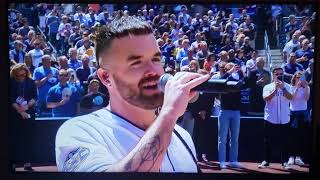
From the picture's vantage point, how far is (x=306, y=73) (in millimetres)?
3805

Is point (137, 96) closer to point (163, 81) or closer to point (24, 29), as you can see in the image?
point (163, 81)

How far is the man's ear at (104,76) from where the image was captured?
3791mm

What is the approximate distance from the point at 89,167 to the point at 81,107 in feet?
1.31

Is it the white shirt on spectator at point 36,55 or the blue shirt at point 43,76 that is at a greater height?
the white shirt on spectator at point 36,55

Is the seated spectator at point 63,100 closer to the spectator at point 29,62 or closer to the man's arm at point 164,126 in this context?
the spectator at point 29,62

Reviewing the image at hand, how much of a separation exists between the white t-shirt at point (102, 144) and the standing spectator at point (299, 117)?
2.21ft

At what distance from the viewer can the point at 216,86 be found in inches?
149

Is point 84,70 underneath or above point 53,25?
underneath

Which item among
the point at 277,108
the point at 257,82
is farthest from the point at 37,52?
the point at 277,108

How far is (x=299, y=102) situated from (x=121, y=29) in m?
1.26

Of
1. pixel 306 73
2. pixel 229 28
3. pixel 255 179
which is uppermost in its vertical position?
pixel 229 28

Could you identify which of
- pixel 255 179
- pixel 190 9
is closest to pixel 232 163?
pixel 255 179

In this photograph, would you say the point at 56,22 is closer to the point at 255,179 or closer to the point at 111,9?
the point at 111,9

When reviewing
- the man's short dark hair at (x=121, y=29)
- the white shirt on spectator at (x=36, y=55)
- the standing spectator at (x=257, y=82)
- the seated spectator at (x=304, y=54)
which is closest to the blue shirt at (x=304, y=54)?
the seated spectator at (x=304, y=54)
